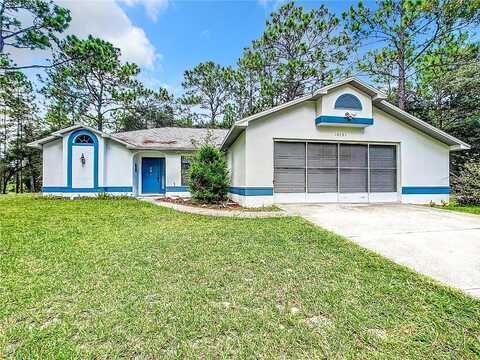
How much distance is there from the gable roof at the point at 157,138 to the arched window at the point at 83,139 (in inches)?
15.1

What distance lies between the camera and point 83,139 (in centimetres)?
1238

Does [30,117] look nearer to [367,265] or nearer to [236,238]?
[236,238]

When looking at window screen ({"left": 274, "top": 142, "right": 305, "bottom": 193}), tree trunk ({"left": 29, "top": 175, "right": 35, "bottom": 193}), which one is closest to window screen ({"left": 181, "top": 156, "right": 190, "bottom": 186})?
window screen ({"left": 274, "top": 142, "right": 305, "bottom": 193})

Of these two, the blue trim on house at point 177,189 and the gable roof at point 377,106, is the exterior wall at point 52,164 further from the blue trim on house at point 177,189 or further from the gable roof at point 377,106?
the gable roof at point 377,106

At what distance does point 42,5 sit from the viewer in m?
11.5

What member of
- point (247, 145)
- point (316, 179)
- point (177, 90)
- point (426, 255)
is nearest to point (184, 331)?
point (426, 255)

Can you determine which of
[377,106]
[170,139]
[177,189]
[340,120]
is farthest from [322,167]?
[170,139]

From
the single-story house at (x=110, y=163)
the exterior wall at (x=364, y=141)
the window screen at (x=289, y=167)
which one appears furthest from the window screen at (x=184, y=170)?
the window screen at (x=289, y=167)

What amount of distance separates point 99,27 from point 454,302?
59.5 feet

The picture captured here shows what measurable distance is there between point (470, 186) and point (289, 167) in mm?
7977

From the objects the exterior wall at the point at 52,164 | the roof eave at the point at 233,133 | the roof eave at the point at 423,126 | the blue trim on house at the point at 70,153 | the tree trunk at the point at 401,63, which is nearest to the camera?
the roof eave at the point at 233,133

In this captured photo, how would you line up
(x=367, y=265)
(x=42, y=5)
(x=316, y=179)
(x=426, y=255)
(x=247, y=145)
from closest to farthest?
(x=367, y=265) < (x=426, y=255) < (x=247, y=145) < (x=316, y=179) < (x=42, y=5)

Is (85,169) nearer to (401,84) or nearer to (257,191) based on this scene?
(257,191)

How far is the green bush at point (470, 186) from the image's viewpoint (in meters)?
Result: 10.3
